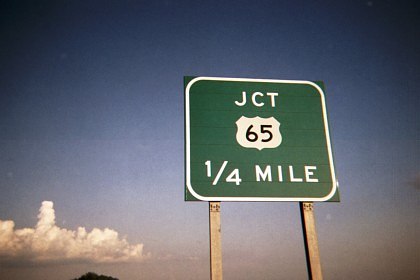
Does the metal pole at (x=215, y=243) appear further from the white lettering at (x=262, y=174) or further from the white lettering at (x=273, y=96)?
the white lettering at (x=273, y=96)

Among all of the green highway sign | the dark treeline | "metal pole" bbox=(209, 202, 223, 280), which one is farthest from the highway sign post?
the dark treeline

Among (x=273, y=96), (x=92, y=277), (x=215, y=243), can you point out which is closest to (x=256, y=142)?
(x=273, y=96)

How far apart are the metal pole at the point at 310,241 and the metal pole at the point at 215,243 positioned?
62.1 inches

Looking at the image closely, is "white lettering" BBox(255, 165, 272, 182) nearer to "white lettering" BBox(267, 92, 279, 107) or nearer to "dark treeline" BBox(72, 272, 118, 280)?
"white lettering" BBox(267, 92, 279, 107)

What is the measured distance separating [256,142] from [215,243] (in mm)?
1999

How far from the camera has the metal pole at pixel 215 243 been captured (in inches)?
184

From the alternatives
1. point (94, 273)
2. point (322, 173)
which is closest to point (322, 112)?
point (322, 173)

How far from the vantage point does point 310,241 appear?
17.0 feet

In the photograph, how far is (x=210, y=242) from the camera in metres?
4.80

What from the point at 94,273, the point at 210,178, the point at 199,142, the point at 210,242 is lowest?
the point at 94,273

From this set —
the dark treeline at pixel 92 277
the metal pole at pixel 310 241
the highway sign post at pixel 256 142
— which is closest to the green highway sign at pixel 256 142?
the highway sign post at pixel 256 142

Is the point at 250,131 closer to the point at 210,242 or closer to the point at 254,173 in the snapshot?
the point at 254,173

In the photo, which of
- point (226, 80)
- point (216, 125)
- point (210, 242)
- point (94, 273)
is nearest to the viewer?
point (210, 242)

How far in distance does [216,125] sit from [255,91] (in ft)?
3.69
